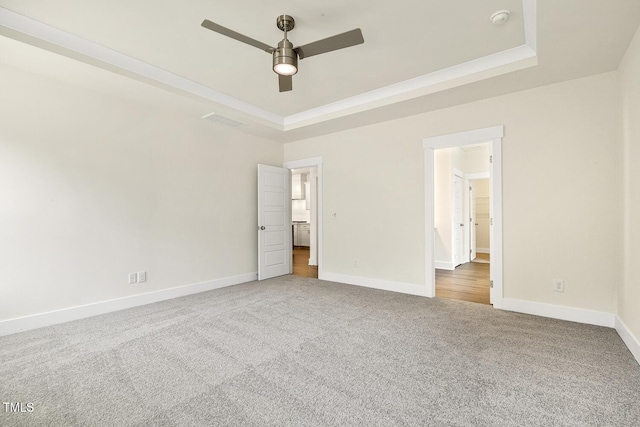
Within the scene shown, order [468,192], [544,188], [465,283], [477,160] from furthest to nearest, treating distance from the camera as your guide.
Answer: [468,192] < [477,160] < [465,283] < [544,188]

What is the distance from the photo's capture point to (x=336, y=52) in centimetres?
304

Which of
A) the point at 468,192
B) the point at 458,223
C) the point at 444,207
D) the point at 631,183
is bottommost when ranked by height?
the point at 458,223

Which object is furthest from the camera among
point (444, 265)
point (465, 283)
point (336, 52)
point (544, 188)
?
point (444, 265)

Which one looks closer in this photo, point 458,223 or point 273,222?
point 273,222

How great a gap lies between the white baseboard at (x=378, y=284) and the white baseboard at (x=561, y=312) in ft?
3.56

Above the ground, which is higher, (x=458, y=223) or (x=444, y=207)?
(x=444, y=207)

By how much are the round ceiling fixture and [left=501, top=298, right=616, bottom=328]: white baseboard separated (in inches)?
119

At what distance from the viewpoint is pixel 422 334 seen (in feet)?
9.48

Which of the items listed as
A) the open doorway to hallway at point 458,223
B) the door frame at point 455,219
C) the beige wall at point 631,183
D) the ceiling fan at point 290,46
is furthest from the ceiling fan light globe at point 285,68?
the door frame at point 455,219

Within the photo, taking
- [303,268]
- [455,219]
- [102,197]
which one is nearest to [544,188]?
[455,219]

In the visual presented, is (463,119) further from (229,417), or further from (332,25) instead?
(229,417)

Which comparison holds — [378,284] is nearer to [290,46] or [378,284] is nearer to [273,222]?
[273,222]

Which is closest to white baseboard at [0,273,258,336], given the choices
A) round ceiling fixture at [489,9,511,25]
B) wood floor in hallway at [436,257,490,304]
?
wood floor in hallway at [436,257,490,304]

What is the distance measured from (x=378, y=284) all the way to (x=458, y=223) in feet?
10.6
